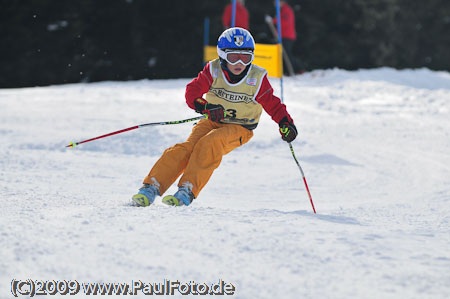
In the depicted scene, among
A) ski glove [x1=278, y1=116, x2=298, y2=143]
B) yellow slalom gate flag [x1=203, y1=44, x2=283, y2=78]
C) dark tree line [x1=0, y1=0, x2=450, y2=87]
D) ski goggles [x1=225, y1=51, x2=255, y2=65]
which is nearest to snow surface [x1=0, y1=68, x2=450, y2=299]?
ski glove [x1=278, y1=116, x2=298, y2=143]

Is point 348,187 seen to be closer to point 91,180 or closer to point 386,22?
point 91,180

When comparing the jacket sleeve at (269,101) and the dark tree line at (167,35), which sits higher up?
the jacket sleeve at (269,101)

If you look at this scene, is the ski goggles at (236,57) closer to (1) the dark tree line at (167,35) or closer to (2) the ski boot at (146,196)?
(2) the ski boot at (146,196)

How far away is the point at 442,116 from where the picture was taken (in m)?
8.66

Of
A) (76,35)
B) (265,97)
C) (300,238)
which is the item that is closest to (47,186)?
(265,97)

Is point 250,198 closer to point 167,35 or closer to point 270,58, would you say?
point 270,58

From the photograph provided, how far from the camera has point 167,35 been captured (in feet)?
48.3

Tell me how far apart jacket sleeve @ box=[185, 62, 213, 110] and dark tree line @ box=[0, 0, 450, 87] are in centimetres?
910

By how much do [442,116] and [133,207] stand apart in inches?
259

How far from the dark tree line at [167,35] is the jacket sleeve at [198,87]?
9.10 meters

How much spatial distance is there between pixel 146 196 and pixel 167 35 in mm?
→ 11592

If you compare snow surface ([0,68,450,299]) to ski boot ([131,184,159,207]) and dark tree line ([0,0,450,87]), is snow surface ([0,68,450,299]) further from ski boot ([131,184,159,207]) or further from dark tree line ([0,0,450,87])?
dark tree line ([0,0,450,87])

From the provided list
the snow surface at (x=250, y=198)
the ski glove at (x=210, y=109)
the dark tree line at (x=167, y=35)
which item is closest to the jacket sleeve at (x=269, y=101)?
the ski glove at (x=210, y=109)

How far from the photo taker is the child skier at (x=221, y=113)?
386 centimetres
